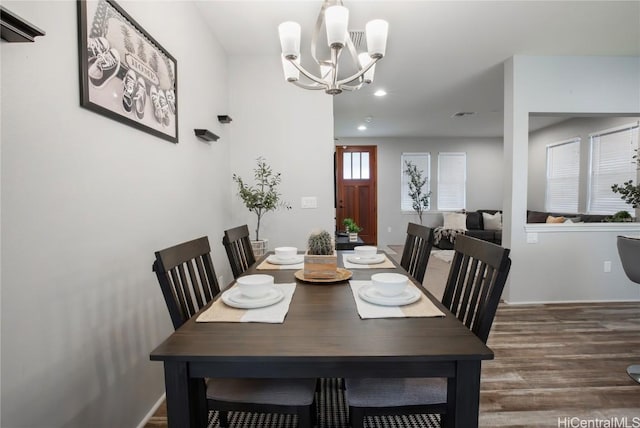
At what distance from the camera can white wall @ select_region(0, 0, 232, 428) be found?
0.93 meters

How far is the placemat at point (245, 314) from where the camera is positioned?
1.04 m

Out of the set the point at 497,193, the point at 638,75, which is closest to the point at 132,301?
the point at 638,75

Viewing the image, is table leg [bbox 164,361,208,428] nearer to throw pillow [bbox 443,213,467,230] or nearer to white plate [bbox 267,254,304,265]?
white plate [bbox 267,254,304,265]

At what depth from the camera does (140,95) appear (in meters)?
1.59

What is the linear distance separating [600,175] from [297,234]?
190 inches

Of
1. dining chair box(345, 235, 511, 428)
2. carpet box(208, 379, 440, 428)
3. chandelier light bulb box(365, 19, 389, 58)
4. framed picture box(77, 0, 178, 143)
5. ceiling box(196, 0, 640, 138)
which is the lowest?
carpet box(208, 379, 440, 428)

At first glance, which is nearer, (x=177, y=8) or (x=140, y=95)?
(x=140, y=95)

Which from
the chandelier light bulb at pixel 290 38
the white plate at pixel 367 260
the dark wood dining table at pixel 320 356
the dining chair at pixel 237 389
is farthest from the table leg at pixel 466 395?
the chandelier light bulb at pixel 290 38

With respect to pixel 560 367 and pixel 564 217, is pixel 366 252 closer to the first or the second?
pixel 560 367

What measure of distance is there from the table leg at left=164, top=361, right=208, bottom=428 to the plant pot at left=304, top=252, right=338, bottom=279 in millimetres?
711

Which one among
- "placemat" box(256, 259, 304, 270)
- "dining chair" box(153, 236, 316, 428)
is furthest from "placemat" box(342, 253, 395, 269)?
"dining chair" box(153, 236, 316, 428)

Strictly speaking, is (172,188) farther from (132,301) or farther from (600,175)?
(600,175)

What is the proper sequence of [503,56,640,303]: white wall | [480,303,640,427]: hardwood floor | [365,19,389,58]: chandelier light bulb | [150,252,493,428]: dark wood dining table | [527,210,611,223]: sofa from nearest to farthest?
1. [150,252,493,428]: dark wood dining table
2. [365,19,389,58]: chandelier light bulb
3. [480,303,640,427]: hardwood floor
4. [503,56,640,303]: white wall
5. [527,210,611,223]: sofa

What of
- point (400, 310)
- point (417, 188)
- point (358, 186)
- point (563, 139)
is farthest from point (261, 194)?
point (563, 139)
